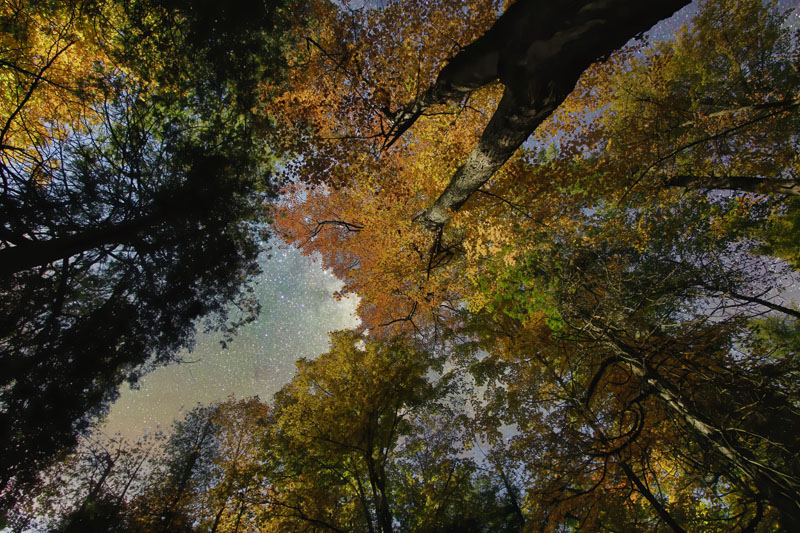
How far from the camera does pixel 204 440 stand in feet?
51.9

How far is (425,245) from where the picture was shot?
325 inches

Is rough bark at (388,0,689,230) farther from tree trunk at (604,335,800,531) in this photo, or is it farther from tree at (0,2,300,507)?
tree at (0,2,300,507)

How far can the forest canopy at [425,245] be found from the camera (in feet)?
11.8

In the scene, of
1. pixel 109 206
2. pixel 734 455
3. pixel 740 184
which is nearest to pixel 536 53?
pixel 734 455

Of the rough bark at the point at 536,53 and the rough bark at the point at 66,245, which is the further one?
the rough bark at the point at 66,245

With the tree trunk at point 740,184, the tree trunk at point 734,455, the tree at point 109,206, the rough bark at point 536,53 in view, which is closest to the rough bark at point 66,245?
the tree at point 109,206

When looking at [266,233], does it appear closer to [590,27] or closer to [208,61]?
[208,61]

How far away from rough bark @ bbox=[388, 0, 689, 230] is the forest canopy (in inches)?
1.0

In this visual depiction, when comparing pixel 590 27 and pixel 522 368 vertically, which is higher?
pixel 522 368

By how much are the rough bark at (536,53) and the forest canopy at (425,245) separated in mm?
26

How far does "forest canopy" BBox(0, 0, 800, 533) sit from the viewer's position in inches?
141

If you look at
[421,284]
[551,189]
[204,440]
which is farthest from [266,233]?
[204,440]

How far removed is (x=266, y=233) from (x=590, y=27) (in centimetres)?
806

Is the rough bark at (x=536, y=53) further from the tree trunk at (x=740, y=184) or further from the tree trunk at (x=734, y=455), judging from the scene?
the tree trunk at (x=740, y=184)
